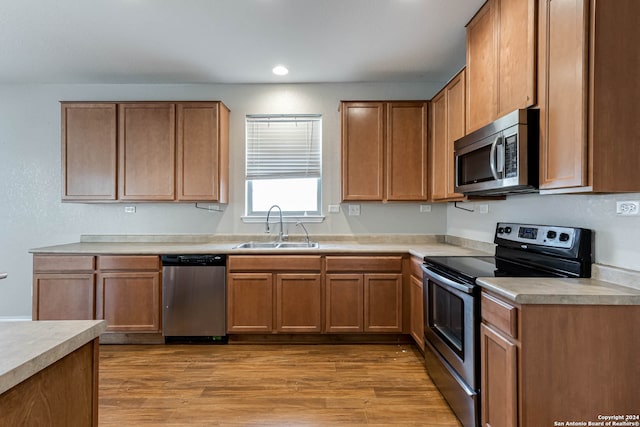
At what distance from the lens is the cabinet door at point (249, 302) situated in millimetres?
3133

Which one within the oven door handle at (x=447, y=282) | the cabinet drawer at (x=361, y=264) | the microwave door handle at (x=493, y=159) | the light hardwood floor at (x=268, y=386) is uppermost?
the microwave door handle at (x=493, y=159)

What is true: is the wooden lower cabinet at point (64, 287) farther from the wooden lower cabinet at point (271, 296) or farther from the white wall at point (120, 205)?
the wooden lower cabinet at point (271, 296)

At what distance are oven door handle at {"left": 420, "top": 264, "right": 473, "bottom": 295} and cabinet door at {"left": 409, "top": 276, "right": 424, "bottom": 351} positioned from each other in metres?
0.43

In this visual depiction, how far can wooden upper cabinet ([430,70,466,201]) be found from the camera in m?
2.75

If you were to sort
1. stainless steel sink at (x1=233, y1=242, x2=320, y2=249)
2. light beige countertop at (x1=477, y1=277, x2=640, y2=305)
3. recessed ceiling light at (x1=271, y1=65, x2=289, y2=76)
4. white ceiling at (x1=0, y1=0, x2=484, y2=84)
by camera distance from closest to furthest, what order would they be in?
light beige countertop at (x1=477, y1=277, x2=640, y2=305)
white ceiling at (x1=0, y1=0, x2=484, y2=84)
recessed ceiling light at (x1=271, y1=65, x2=289, y2=76)
stainless steel sink at (x1=233, y1=242, x2=320, y2=249)

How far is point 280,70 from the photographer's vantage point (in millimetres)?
3408

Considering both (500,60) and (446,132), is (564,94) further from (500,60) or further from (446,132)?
(446,132)

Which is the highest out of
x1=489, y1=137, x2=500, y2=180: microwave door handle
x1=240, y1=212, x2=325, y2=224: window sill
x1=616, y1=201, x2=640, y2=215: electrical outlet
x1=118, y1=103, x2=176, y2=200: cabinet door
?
x1=118, y1=103, x2=176, y2=200: cabinet door

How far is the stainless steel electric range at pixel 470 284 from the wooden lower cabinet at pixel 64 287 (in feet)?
9.75

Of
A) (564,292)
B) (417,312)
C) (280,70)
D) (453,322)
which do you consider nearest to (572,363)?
(564,292)

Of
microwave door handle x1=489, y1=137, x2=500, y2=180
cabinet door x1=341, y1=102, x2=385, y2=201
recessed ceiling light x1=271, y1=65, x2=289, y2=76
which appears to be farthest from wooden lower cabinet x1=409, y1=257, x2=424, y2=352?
recessed ceiling light x1=271, y1=65, x2=289, y2=76

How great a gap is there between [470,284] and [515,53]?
52.1 inches

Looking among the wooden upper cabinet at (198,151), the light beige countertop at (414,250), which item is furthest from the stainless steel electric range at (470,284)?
the wooden upper cabinet at (198,151)

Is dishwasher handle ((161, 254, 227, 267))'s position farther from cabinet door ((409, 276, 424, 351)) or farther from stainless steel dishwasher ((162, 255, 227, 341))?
cabinet door ((409, 276, 424, 351))
